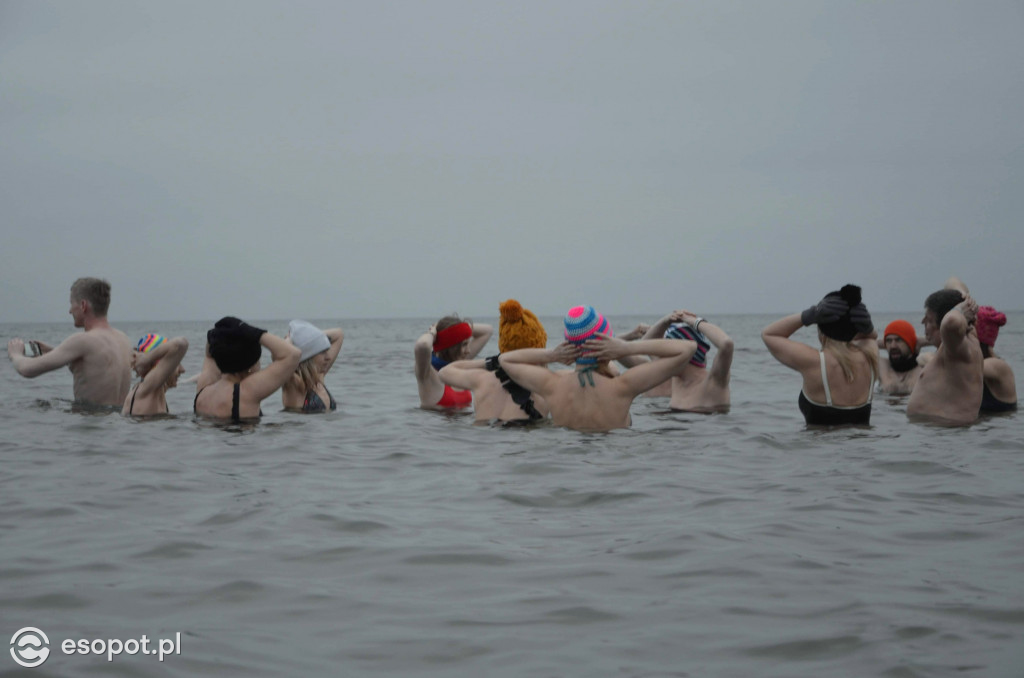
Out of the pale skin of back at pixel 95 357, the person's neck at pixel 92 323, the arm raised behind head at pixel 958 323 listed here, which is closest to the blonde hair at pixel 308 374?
the pale skin of back at pixel 95 357

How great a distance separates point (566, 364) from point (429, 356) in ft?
8.89

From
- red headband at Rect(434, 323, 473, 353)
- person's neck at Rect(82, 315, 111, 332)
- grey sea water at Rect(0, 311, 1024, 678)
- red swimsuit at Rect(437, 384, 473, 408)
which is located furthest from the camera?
red swimsuit at Rect(437, 384, 473, 408)

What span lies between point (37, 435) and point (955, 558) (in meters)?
7.94

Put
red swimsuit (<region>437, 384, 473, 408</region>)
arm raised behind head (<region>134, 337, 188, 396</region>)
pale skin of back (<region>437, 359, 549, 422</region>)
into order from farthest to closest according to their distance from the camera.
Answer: red swimsuit (<region>437, 384, 473, 408</region>), pale skin of back (<region>437, 359, 549, 422</region>), arm raised behind head (<region>134, 337, 188, 396</region>)

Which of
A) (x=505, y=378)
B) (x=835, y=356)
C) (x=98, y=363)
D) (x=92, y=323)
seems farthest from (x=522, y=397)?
(x=92, y=323)

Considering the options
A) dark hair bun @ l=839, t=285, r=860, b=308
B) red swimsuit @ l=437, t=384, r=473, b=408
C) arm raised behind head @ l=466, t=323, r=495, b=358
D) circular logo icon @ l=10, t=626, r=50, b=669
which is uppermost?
dark hair bun @ l=839, t=285, r=860, b=308

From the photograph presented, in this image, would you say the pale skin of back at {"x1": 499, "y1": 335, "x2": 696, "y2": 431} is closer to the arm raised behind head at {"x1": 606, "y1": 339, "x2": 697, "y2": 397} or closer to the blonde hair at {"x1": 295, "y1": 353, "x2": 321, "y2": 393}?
the arm raised behind head at {"x1": 606, "y1": 339, "x2": 697, "y2": 397}

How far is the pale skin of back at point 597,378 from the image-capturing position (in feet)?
25.2

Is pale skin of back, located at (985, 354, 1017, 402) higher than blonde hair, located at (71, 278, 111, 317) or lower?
lower

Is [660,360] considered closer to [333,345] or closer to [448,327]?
[448,327]

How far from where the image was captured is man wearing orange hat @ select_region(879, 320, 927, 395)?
11266 mm

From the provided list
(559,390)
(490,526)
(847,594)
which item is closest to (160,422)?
(559,390)

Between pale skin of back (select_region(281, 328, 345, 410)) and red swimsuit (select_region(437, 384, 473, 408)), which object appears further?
red swimsuit (select_region(437, 384, 473, 408))

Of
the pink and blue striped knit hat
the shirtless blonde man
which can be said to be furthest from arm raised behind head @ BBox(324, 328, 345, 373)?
the pink and blue striped knit hat
